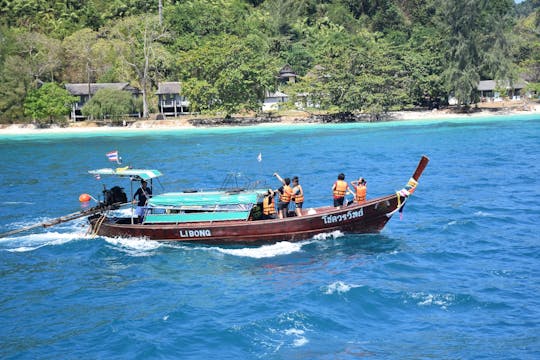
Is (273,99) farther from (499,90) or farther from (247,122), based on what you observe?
(499,90)

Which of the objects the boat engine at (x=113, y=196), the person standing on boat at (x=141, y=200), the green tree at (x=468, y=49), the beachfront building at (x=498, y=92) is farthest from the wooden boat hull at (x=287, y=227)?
the beachfront building at (x=498, y=92)

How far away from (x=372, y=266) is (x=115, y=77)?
3309 inches

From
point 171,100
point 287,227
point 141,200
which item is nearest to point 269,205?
point 287,227

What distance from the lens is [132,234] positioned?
95.7ft

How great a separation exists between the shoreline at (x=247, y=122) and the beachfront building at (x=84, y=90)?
12.2 ft

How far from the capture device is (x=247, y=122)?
97938 mm

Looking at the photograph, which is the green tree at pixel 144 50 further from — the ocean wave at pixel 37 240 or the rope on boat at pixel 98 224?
the rope on boat at pixel 98 224

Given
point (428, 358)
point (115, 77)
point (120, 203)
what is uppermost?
point (115, 77)

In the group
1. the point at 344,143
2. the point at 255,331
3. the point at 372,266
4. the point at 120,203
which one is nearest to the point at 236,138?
the point at 344,143

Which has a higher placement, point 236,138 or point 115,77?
point 115,77

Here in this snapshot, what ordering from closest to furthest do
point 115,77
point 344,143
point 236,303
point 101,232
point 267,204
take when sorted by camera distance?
point 236,303
point 267,204
point 101,232
point 344,143
point 115,77

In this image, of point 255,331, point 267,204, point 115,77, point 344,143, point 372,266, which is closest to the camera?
point 255,331

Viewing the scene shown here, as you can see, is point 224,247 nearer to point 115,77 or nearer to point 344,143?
point 344,143

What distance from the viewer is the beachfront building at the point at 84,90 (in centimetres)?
9675
